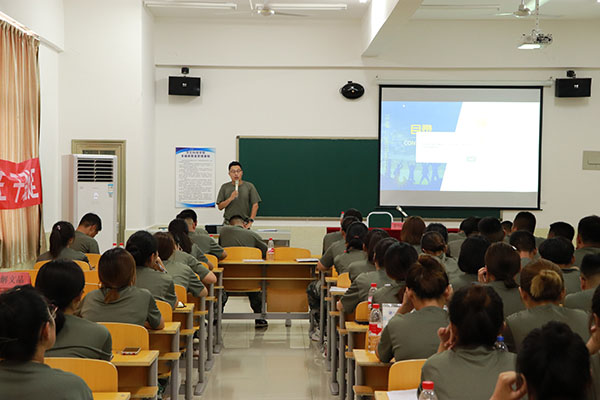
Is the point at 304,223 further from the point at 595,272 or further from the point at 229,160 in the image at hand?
the point at 595,272

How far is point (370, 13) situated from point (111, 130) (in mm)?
3969

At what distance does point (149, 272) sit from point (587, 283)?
2.75 m

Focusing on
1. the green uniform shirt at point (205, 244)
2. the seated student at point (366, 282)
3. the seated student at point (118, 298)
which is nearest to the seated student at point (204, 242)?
the green uniform shirt at point (205, 244)

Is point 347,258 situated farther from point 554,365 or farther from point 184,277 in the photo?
point 554,365

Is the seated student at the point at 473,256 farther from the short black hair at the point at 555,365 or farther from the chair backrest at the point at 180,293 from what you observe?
the short black hair at the point at 555,365

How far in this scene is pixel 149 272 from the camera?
4.43 meters

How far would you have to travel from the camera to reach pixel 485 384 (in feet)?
7.75

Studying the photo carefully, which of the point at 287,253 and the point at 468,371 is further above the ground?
the point at 468,371

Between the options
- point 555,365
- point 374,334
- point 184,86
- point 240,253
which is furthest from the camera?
point 184,86

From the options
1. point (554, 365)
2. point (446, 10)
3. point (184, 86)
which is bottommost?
point (554, 365)

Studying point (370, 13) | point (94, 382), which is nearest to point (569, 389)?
point (94, 382)

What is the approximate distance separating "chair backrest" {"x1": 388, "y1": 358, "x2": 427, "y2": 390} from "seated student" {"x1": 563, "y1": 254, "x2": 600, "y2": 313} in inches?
54.6

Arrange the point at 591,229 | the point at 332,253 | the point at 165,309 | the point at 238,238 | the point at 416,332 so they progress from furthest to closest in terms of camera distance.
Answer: the point at 238,238 → the point at 332,253 → the point at 591,229 → the point at 165,309 → the point at 416,332

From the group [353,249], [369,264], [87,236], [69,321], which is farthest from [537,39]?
[69,321]
